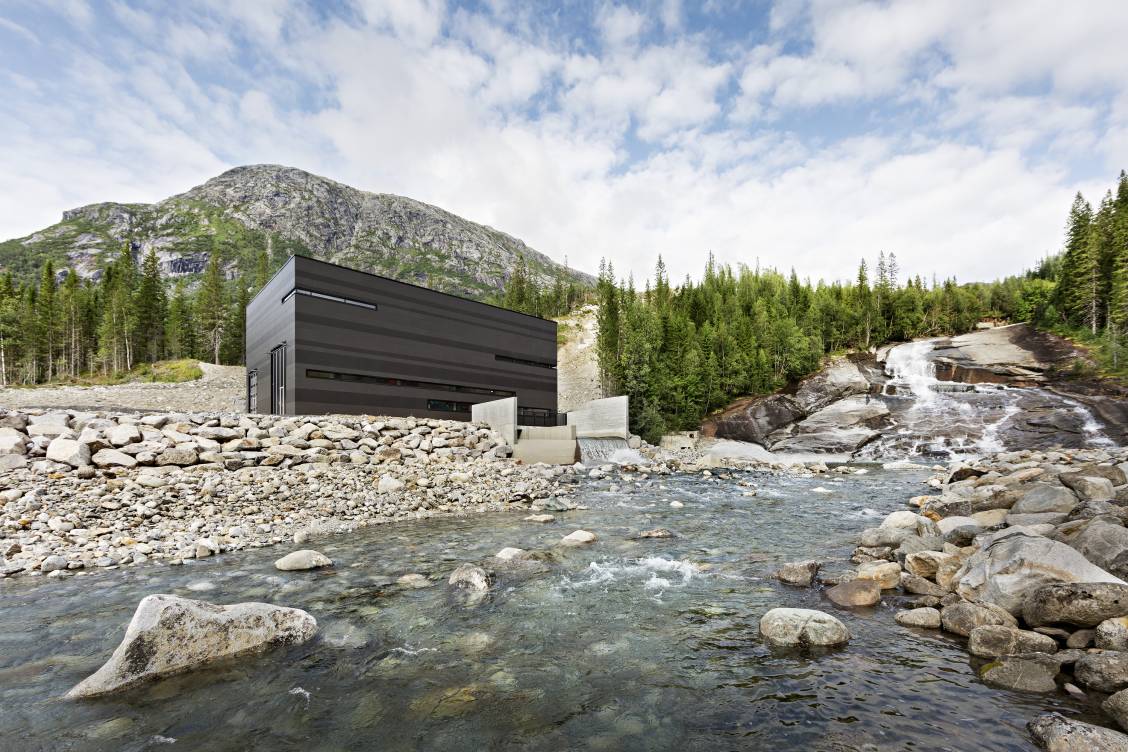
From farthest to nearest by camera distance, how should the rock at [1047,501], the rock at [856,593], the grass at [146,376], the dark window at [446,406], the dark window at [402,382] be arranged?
1. the grass at [146,376]
2. the dark window at [446,406]
3. the dark window at [402,382]
4. the rock at [1047,501]
5. the rock at [856,593]

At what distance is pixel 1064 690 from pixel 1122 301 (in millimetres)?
67966

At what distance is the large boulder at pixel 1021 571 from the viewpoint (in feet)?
19.0

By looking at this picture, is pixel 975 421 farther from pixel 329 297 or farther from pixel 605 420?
pixel 329 297

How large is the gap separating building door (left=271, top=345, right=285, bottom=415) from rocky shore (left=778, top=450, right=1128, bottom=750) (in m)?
36.9

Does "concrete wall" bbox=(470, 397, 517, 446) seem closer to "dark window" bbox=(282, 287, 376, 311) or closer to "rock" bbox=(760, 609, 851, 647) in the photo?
"dark window" bbox=(282, 287, 376, 311)

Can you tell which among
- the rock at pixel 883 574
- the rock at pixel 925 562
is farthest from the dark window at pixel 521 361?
the rock at pixel 925 562

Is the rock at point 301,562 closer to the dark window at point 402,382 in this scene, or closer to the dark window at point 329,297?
the dark window at point 402,382

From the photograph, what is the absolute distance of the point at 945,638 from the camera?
599 cm

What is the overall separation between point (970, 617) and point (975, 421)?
49207 millimetres

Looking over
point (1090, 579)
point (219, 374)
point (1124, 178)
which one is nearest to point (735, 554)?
point (1090, 579)

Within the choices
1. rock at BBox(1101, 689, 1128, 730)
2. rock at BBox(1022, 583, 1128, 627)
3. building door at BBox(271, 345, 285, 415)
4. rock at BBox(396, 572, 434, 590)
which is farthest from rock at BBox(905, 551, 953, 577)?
building door at BBox(271, 345, 285, 415)

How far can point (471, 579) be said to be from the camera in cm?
845

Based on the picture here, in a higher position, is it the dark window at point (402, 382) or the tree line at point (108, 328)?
the tree line at point (108, 328)

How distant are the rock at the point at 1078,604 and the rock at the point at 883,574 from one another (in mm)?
2247
